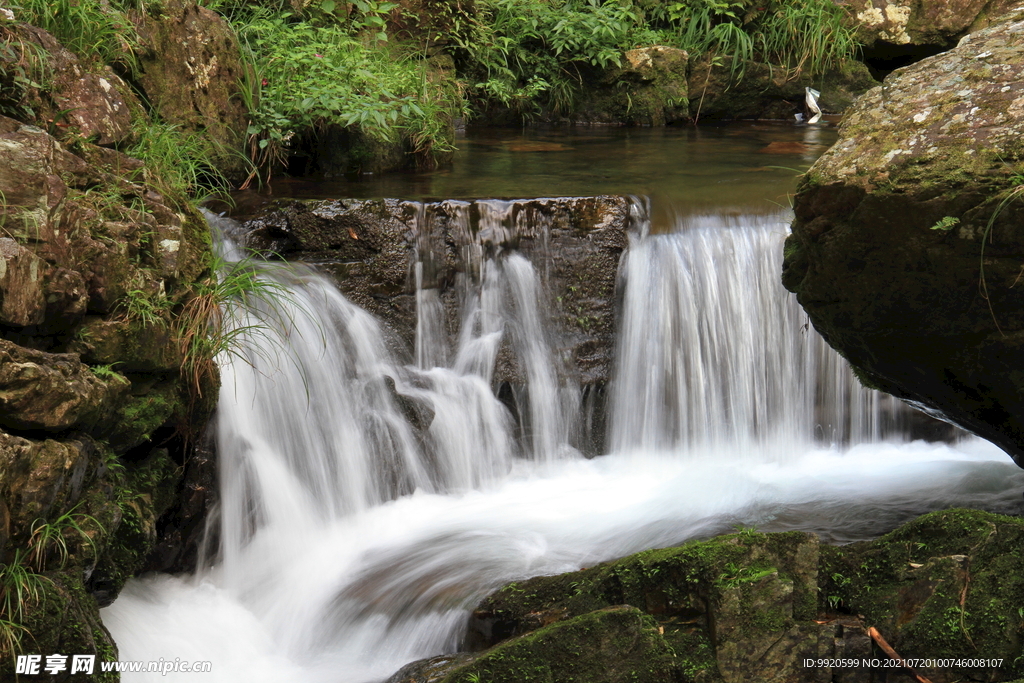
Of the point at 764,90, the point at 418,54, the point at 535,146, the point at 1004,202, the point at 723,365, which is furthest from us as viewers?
the point at 764,90

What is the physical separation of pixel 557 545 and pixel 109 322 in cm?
204

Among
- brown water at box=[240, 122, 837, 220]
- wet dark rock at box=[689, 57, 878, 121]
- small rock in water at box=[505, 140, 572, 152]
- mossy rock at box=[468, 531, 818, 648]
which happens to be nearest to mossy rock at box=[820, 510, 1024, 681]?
mossy rock at box=[468, 531, 818, 648]

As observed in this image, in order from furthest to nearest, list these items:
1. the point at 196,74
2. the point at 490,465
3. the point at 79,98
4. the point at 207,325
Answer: the point at 196,74
the point at 490,465
the point at 79,98
the point at 207,325

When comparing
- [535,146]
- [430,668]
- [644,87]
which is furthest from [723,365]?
[644,87]

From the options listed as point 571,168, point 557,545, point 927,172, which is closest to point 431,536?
point 557,545

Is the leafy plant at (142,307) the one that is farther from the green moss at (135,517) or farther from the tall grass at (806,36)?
the tall grass at (806,36)

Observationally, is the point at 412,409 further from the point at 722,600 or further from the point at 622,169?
the point at 622,169

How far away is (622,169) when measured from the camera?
6.85 m

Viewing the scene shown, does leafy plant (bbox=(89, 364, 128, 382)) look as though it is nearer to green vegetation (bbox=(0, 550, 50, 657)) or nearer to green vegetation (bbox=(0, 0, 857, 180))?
green vegetation (bbox=(0, 550, 50, 657))

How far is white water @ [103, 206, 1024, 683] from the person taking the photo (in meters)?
3.61

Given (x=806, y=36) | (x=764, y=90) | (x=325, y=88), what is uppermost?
(x=806, y=36)

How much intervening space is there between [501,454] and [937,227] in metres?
2.59

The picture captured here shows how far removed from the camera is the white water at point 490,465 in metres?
3.61

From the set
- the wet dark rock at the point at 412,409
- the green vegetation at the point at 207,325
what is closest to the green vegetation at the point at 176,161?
the green vegetation at the point at 207,325
